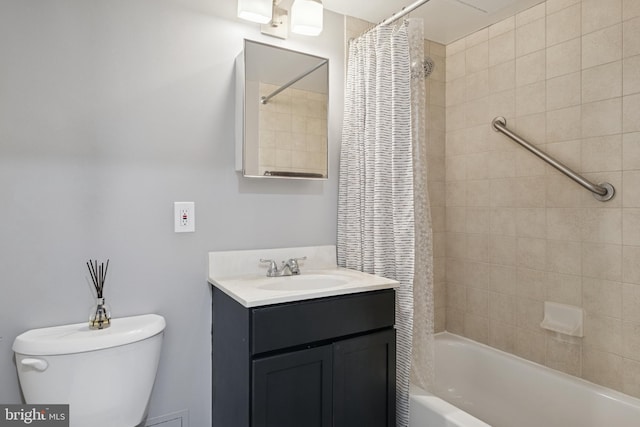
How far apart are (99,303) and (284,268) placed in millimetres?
746

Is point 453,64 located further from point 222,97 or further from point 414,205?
point 222,97

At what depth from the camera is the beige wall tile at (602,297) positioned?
5.29 ft

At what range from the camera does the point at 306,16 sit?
65.6 inches

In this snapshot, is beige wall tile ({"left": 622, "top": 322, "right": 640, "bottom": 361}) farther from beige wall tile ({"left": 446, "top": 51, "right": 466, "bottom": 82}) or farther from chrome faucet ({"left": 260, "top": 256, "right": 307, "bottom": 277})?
beige wall tile ({"left": 446, "top": 51, "right": 466, "bottom": 82})

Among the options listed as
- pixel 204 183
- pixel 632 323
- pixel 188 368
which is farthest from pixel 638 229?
pixel 188 368

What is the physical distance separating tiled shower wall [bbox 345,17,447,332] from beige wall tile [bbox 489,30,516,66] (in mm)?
340

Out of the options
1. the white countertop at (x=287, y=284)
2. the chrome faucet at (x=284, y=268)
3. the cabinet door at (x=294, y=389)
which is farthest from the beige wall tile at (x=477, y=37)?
the cabinet door at (x=294, y=389)

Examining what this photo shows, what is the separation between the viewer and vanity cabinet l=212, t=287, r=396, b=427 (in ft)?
4.07

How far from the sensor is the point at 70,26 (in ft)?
4.48

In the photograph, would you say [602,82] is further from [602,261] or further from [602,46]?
[602,261]

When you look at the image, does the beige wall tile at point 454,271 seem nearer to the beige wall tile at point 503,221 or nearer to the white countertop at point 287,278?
the beige wall tile at point 503,221

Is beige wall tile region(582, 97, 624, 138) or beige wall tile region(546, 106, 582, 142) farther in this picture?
beige wall tile region(546, 106, 582, 142)

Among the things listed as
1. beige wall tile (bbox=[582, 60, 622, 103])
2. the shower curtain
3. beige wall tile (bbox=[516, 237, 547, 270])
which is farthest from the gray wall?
beige wall tile (bbox=[582, 60, 622, 103])

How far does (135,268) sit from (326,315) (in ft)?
2.59
